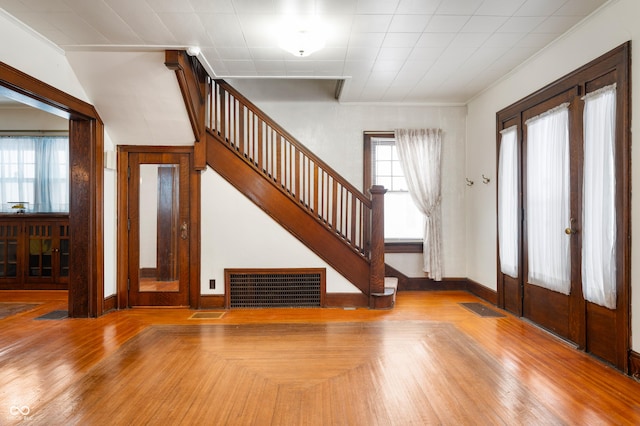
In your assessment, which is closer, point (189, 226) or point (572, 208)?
point (572, 208)

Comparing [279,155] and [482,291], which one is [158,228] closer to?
[279,155]

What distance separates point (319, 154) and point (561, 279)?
3582 mm

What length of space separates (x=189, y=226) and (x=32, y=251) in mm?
3026

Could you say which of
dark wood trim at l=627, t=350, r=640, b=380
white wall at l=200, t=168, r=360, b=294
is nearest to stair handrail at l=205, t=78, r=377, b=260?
white wall at l=200, t=168, r=360, b=294

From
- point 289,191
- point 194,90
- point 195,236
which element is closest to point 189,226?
point 195,236

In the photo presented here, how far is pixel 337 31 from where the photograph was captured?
3.52 metres

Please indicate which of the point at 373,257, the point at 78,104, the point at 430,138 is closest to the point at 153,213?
the point at 78,104

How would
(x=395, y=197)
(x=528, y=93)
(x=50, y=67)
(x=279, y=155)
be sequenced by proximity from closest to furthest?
1. (x=50, y=67)
2. (x=528, y=93)
3. (x=279, y=155)
4. (x=395, y=197)

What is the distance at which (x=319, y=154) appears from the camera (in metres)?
5.82

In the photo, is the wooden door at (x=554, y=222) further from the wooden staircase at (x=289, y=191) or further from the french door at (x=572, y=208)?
the wooden staircase at (x=289, y=191)

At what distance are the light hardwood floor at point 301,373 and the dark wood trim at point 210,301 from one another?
43 cm

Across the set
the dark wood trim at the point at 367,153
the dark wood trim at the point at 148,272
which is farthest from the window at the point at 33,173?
the dark wood trim at the point at 367,153

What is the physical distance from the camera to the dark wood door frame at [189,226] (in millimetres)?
4785

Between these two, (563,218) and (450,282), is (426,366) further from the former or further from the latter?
(450,282)
